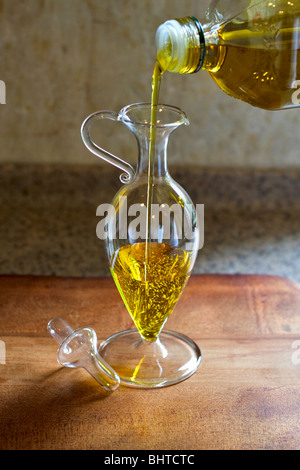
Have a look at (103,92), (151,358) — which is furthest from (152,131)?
(103,92)

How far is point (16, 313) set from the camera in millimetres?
873

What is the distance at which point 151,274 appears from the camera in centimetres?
73

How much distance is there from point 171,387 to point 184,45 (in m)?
0.39

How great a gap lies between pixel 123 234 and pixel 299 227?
93cm

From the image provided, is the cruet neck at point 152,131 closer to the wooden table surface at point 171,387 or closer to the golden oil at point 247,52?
the golden oil at point 247,52

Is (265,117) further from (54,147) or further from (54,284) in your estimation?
(54,284)

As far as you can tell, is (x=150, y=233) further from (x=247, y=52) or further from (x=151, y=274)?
(x=247, y=52)

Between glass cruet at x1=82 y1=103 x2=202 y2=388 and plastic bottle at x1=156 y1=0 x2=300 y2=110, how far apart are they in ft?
0.24

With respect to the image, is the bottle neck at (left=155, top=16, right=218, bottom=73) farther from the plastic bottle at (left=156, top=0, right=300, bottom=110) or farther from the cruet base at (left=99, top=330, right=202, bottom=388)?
the cruet base at (left=99, top=330, right=202, bottom=388)

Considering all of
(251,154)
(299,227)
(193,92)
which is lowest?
(299,227)

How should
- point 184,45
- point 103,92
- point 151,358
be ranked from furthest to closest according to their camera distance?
1. point 103,92
2. point 151,358
3. point 184,45

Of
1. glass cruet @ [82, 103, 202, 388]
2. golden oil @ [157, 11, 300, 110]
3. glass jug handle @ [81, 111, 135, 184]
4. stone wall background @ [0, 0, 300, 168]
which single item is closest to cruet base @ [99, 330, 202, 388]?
glass cruet @ [82, 103, 202, 388]

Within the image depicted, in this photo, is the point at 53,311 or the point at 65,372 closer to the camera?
the point at 65,372
